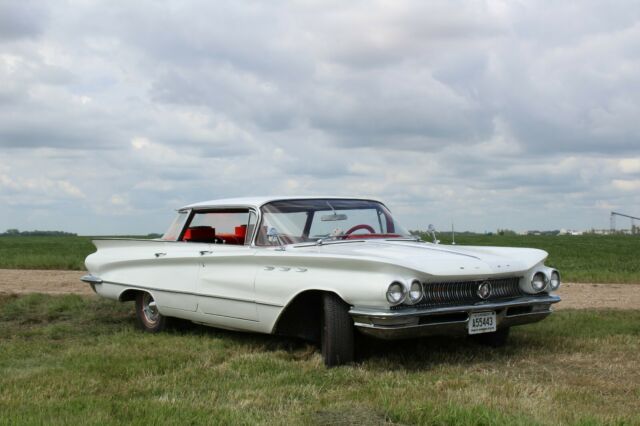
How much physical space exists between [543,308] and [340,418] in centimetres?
271

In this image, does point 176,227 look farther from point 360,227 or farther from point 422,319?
point 422,319

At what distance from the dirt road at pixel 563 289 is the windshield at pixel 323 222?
3.76 m

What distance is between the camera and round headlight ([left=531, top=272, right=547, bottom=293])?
618cm

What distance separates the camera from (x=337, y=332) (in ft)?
18.2

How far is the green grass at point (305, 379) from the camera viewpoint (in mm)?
4211

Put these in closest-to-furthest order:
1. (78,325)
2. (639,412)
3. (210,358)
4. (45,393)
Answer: (639,412) < (45,393) < (210,358) < (78,325)

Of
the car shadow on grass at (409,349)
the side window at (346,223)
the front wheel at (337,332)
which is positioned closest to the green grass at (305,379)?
the car shadow on grass at (409,349)

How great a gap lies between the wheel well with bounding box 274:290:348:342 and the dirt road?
473cm

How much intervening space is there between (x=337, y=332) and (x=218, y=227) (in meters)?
2.40

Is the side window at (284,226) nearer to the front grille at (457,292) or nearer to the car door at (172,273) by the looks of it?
the car door at (172,273)

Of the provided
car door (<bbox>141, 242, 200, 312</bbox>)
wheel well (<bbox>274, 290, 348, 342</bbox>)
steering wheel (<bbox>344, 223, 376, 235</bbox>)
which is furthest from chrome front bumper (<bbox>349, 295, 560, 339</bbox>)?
car door (<bbox>141, 242, 200, 312</bbox>)

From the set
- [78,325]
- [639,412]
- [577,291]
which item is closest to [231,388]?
[639,412]

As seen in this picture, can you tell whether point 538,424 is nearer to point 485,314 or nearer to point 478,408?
point 478,408

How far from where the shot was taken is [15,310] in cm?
921
